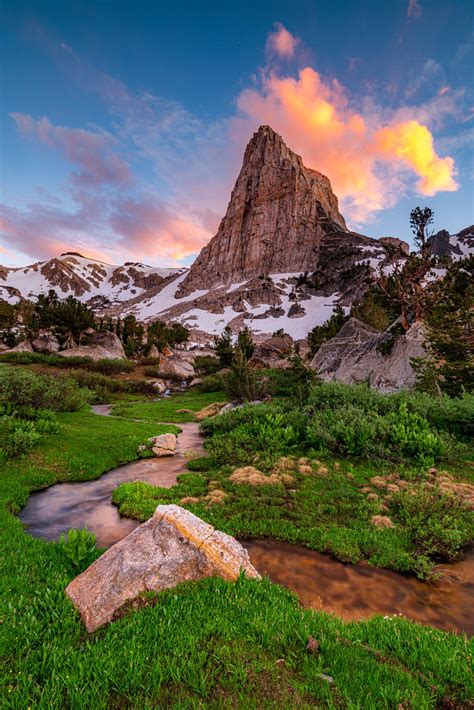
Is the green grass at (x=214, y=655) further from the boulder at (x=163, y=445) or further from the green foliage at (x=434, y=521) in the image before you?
the boulder at (x=163, y=445)

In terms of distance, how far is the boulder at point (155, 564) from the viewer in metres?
4.27

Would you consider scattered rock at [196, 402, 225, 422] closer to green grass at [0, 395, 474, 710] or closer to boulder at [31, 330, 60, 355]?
green grass at [0, 395, 474, 710]

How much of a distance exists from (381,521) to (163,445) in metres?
9.77

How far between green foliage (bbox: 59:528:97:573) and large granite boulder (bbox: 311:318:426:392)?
688 inches

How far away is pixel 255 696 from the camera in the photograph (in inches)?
114

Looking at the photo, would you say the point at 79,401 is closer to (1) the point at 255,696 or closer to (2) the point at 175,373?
(1) the point at 255,696

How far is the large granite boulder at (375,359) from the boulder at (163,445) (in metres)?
12.4

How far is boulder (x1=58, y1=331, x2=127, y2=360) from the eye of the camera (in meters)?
48.8

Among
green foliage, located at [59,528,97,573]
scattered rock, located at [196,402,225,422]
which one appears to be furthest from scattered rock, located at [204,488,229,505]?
scattered rock, located at [196,402,225,422]

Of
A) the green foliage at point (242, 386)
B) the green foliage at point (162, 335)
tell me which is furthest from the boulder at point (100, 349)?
the green foliage at point (242, 386)

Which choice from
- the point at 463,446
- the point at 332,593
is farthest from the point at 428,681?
the point at 463,446

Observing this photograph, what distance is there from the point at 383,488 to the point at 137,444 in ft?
34.5

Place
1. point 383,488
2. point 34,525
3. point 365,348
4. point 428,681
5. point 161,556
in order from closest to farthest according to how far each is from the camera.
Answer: point 428,681 → point 161,556 → point 34,525 → point 383,488 → point 365,348

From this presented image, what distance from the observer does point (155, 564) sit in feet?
15.4
